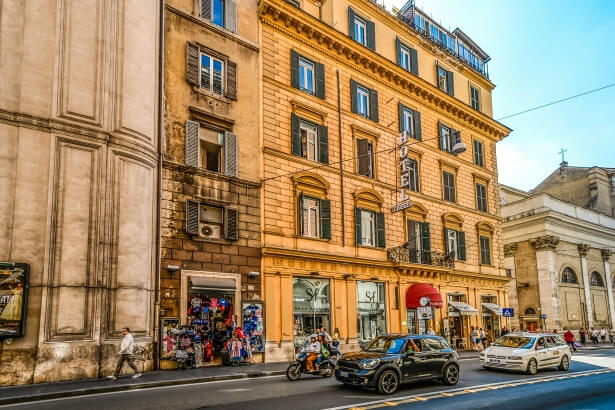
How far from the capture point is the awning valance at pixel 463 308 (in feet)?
106

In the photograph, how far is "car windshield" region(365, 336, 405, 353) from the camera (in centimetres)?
1414

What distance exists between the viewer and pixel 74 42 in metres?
18.0

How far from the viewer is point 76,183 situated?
56.5 feet

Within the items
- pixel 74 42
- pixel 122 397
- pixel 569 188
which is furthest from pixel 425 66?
pixel 569 188

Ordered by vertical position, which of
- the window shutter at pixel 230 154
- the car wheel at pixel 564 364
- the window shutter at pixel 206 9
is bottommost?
the car wheel at pixel 564 364

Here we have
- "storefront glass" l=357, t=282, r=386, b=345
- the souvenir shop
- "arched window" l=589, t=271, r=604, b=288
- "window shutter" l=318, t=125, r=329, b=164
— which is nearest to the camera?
the souvenir shop

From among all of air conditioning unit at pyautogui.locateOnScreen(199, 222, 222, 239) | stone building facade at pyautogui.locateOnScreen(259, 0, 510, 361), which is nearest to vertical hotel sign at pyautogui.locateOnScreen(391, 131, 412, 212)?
stone building facade at pyautogui.locateOnScreen(259, 0, 510, 361)

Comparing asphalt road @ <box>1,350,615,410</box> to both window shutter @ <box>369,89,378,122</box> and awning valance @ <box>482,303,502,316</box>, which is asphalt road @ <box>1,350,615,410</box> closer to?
window shutter @ <box>369,89,378,122</box>

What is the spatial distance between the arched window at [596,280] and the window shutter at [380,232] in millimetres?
31873

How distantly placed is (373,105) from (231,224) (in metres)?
12.7

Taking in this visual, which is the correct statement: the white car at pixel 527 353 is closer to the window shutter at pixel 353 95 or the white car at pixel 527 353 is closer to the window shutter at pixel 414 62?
the window shutter at pixel 353 95

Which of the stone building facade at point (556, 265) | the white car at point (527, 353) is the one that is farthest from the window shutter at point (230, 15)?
the stone building facade at point (556, 265)

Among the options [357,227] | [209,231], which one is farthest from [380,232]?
[209,231]

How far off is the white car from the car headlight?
7.35 m
